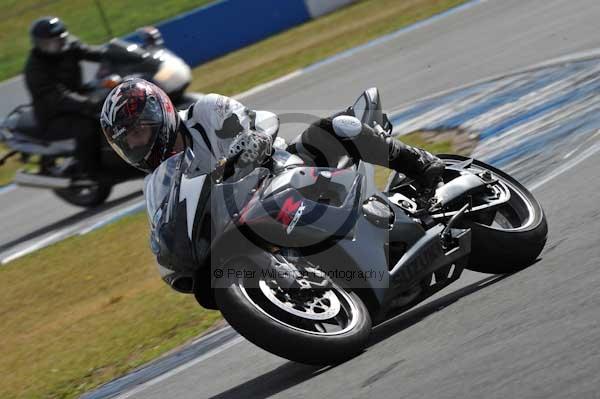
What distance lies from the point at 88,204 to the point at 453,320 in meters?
7.96

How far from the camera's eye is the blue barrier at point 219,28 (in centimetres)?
1884

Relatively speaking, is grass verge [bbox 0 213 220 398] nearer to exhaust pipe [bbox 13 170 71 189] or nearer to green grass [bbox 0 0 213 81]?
exhaust pipe [bbox 13 170 71 189]

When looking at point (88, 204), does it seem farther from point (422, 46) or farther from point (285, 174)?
point (285, 174)

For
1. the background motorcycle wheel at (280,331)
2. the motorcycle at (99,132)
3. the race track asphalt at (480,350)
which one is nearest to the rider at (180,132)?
the background motorcycle wheel at (280,331)

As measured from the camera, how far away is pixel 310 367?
4945 mm

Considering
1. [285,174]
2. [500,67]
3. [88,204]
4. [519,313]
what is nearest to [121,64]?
[88,204]

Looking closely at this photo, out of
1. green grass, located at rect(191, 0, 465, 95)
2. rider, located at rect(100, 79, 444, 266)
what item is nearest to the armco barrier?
green grass, located at rect(191, 0, 465, 95)

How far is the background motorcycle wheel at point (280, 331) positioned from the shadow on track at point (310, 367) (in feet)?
0.48

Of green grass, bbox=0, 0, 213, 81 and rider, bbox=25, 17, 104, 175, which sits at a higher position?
rider, bbox=25, 17, 104, 175

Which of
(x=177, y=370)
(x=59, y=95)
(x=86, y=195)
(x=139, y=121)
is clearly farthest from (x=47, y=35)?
A: (x=139, y=121)

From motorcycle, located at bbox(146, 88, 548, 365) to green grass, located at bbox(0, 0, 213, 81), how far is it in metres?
15.8

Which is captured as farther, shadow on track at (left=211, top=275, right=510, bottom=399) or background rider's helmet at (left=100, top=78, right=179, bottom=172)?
background rider's helmet at (left=100, top=78, right=179, bottom=172)

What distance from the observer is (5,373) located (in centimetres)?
745

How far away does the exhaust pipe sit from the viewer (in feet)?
38.8
